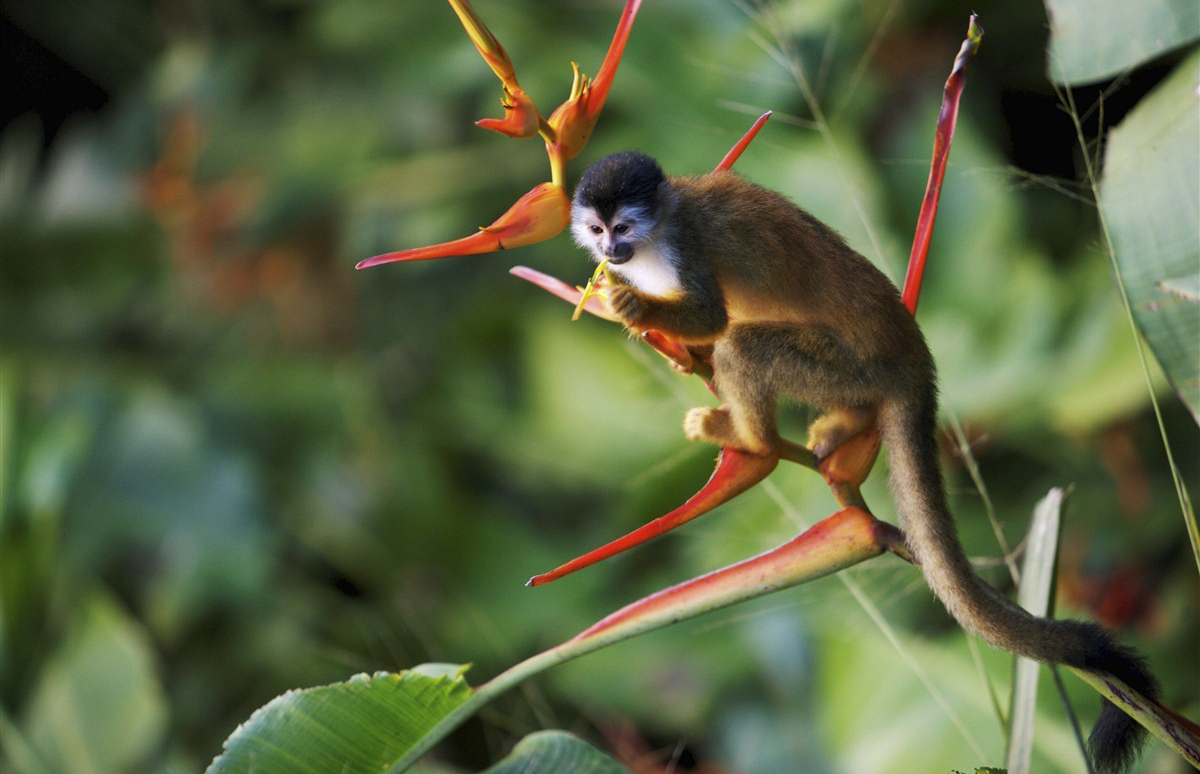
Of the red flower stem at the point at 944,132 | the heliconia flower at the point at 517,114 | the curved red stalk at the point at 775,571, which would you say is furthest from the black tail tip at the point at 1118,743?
the heliconia flower at the point at 517,114

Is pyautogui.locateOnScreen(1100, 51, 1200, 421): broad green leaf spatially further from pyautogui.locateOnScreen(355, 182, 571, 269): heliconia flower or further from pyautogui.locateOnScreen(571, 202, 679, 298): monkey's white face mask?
pyautogui.locateOnScreen(355, 182, 571, 269): heliconia flower

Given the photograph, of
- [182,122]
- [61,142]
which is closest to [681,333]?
[182,122]

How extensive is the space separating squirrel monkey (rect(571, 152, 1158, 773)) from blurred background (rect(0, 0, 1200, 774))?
0.55 ft

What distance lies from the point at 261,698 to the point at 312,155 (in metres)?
1.46

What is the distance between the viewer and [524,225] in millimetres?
661

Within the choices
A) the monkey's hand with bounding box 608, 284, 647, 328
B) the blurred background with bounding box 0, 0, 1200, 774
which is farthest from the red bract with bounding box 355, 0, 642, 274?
the blurred background with bounding box 0, 0, 1200, 774

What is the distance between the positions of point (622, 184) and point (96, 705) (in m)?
1.53

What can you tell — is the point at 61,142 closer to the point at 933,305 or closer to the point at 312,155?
the point at 312,155

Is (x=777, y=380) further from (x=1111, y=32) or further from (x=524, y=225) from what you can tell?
(x=1111, y=32)

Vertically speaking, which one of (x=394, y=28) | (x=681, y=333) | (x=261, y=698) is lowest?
(x=261, y=698)

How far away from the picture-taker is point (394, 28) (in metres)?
3.12

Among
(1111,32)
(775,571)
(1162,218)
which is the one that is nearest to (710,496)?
(775,571)

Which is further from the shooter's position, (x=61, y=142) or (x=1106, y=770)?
(x=61, y=142)

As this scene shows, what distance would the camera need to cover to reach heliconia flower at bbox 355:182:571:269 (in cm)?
63
